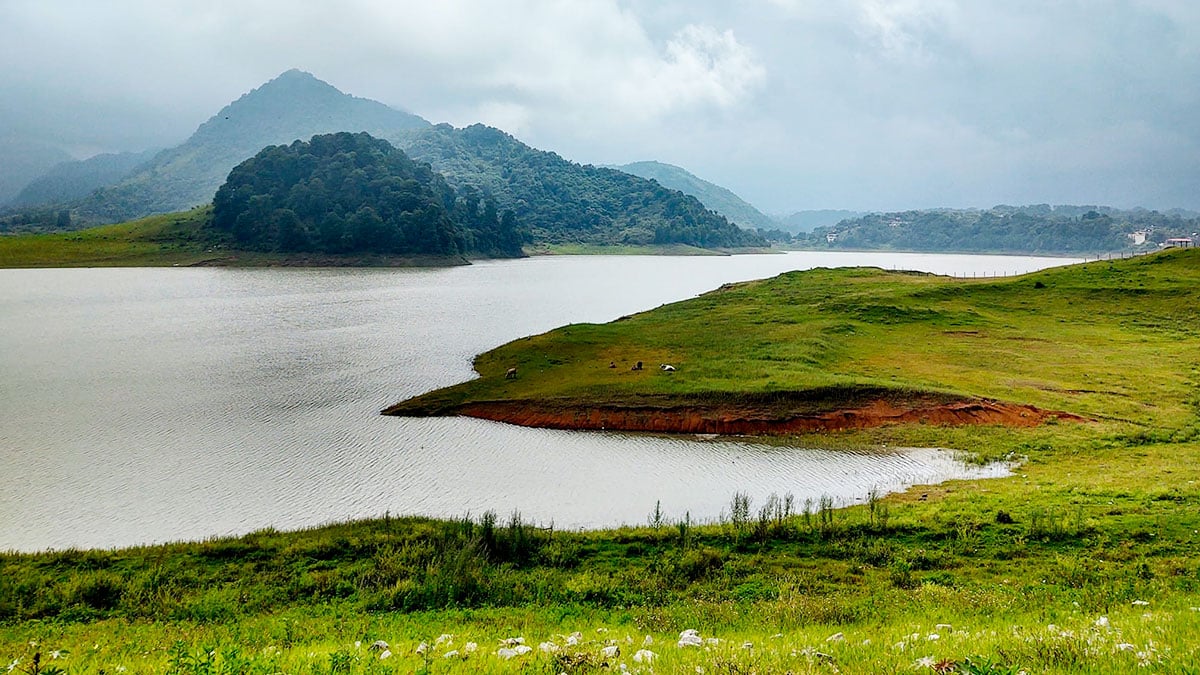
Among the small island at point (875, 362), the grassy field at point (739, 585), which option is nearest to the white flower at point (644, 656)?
Answer: the grassy field at point (739, 585)

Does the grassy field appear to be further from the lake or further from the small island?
the lake

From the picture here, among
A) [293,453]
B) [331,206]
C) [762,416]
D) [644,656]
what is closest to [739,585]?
[644,656]

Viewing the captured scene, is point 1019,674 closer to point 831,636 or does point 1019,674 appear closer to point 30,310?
point 831,636

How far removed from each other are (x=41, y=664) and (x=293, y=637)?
3.10m

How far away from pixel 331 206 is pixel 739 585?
167 m

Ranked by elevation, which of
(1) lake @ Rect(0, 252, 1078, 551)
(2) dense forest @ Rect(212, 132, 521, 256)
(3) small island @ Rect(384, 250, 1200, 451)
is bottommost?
(1) lake @ Rect(0, 252, 1078, 551)

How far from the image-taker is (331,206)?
532 ft

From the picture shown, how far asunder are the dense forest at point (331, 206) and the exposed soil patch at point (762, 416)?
133548 millimetres

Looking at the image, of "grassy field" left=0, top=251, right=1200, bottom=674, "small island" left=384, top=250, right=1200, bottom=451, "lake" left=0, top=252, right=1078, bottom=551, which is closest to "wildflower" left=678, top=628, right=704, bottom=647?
"grassy field" left=0, top=251, right=1200, bottom=674

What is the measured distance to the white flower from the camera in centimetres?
793

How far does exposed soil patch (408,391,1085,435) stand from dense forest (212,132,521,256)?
13355 cm

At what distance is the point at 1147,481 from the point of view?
2028 centimetres

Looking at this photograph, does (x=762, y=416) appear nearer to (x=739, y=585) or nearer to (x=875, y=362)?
(x=875, y=362)

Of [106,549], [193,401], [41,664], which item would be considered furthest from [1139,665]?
[193,401]
